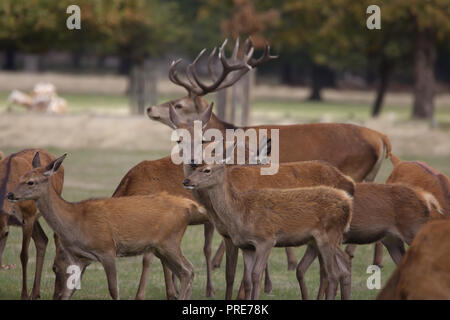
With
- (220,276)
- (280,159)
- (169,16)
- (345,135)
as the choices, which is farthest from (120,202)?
(169,16)

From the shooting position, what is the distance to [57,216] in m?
7.77

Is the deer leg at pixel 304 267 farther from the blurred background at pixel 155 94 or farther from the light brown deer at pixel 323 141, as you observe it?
the light brown deer at pixel 323 141

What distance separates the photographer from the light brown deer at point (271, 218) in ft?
26.0

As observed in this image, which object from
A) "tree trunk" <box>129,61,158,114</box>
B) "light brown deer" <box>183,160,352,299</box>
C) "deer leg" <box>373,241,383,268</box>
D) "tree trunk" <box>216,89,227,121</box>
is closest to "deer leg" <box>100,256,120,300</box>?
"light brown deer" <box>183,160,352,299</box>

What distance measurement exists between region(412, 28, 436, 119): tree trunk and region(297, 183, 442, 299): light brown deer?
21.8 m

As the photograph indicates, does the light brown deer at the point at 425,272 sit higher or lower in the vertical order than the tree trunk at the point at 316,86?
higher

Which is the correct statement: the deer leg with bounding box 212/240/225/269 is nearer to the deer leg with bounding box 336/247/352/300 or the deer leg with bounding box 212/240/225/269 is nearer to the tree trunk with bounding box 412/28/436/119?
the deer leg with bounding box 336/247/352/300

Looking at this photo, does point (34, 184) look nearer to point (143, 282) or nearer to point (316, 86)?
point (143, 282)

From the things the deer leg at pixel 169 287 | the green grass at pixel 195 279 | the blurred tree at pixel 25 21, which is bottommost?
the green grass at pixel 195 279

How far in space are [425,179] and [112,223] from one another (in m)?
3.63

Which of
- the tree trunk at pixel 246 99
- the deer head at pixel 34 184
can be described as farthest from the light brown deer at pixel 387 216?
the tree trunk at pixel 246 99

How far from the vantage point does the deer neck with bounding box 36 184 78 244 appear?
7.75m

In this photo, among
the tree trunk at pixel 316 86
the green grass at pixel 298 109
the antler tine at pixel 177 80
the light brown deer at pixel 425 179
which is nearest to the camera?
the light brown deer at pixel 425 179

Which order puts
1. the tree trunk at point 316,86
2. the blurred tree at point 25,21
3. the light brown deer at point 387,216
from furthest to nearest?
the tree trunk at point 316,86 < the blurred tree at point 25,21 < the light brown deer at point 387,216
